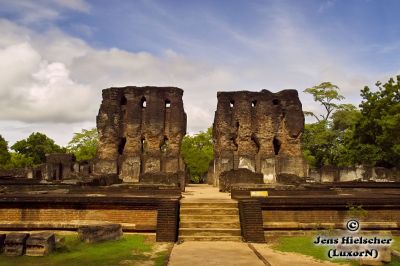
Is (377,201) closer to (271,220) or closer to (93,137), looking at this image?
(271,220)

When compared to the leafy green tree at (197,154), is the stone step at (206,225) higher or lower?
lower

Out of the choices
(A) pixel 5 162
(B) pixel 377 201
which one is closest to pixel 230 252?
(B) pixel 377 201

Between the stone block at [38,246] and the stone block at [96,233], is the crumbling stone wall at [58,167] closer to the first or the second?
the stone block at [96,233]

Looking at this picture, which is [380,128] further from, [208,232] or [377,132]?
[208,232]

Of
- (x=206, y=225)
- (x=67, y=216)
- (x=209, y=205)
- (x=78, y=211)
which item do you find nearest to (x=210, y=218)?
(x=206, y=225)

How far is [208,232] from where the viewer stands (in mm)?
9062

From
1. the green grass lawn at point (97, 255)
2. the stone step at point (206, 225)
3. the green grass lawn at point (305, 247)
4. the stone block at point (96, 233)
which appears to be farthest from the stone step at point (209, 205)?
the stone block at point (96, 233)

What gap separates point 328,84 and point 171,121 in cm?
2160

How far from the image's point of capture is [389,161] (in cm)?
2902

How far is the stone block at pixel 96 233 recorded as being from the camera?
8108 mm

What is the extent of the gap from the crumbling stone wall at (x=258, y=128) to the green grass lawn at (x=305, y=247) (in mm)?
15927

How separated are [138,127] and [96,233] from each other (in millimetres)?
17476

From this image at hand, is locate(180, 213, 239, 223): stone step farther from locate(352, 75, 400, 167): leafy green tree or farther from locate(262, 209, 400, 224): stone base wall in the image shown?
locate(352, 75, 400, 167): leafy green tree

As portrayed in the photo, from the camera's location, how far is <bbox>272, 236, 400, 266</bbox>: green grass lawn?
23.4ft
